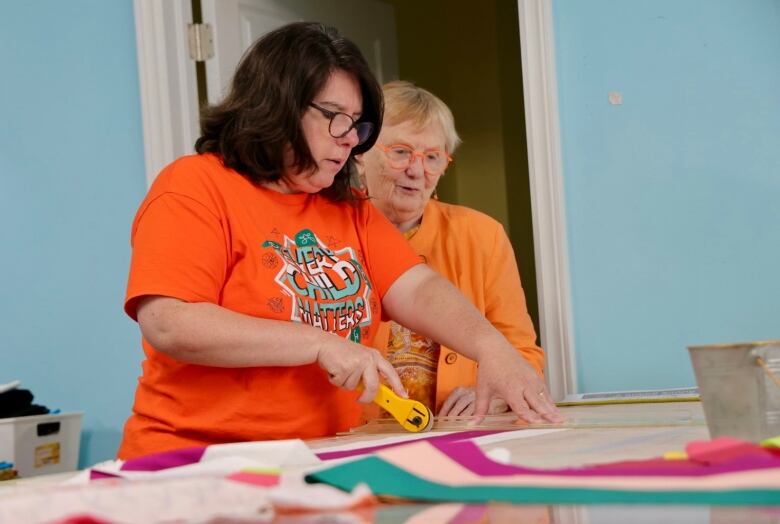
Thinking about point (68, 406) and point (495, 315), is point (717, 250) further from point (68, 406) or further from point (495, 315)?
point (68, 406)

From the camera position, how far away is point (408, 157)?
2.30 metres

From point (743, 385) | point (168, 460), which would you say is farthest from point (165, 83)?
point (743, 385)

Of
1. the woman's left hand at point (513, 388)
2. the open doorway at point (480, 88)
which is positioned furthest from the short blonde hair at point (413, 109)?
the open doorway at point (480, 88)

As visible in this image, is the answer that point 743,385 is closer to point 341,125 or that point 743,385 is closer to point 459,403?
point 341,125

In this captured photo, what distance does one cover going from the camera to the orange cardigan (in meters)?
2.24

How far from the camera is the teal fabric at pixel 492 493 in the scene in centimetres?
63

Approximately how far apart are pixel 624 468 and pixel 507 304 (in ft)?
4.94

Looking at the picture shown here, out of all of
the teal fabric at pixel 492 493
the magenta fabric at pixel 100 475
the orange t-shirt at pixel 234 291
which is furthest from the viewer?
the orange t-shirt at pixel 234 291

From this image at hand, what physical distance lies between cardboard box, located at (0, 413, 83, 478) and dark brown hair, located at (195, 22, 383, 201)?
1.39 m

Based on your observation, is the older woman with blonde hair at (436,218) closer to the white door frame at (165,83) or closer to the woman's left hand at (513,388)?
the woman's left hand at (513,388)

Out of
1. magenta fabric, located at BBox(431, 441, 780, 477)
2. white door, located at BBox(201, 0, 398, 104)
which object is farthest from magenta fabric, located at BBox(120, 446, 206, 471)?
white door, located at BBox(201, 0, 398, 104)

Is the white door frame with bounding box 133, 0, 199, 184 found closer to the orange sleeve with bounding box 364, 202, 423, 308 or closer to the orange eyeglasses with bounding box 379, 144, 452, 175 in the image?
the orange eyeglasses with bounding box 379, 144, 452, 175

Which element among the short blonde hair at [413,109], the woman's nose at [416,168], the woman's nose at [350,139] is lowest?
the woman's nose at [350,139]

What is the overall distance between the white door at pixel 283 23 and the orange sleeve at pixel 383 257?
4.53 ft
